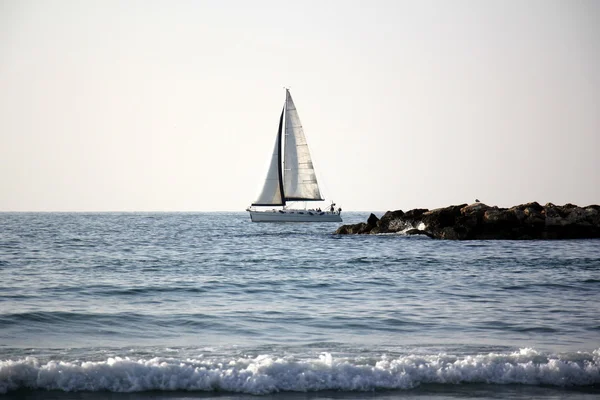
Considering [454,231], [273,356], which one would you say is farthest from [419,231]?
[273,356]

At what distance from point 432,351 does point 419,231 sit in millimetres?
42352

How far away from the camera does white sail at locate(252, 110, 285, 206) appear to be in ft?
290

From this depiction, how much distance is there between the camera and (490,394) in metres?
11.2

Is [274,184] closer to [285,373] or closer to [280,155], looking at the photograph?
[280,155]

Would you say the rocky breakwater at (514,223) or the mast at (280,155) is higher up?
the mast at (280,155)

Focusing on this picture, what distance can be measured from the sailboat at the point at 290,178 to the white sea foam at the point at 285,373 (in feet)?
251

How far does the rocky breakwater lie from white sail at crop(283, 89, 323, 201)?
35303mm

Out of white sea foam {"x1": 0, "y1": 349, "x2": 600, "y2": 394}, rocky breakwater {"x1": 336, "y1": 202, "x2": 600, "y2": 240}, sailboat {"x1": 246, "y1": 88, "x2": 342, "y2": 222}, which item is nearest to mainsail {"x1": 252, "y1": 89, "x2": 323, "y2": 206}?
sailboat {"x1": 246, "y1": 88, "x2": 342, "y2": 222}

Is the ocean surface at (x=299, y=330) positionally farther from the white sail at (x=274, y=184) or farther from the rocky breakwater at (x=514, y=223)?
the white sail at (x=274, y=184)

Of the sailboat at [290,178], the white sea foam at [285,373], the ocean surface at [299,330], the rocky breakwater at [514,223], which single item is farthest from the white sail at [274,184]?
the white sea foam at [285,373]

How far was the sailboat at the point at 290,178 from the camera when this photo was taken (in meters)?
88.1

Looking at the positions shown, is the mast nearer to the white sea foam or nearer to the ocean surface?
the ocean surface

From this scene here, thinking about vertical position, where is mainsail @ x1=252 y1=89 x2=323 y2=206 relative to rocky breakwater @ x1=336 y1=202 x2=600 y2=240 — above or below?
above

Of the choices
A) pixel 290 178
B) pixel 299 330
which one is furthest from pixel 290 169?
pixel 299 330
